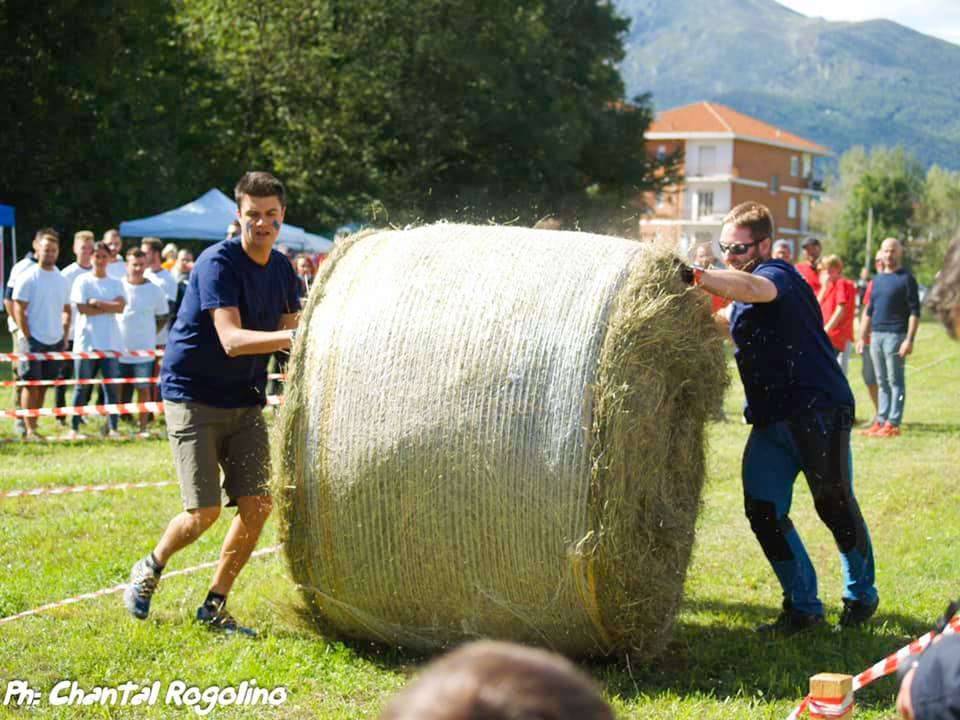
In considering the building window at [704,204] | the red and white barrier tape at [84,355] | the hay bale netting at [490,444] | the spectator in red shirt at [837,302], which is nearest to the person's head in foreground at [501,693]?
the hay bale netting at [490,444]

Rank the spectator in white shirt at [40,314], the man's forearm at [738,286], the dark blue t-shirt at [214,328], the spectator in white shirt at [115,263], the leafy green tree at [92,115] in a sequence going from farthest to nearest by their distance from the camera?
the leafy green tree at [92,115], the spectator in white shirt at [115,263], the spectator in white shirt at [40,314], the dark blue t-shirt at [214,328], the man's forearm at [738,286]

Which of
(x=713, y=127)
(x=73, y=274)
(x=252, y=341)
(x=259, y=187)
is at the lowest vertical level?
(x=73, y=274)

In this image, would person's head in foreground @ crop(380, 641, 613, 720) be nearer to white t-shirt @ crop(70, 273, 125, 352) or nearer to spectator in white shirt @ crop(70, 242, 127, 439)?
spectator in white shirt @ crop(70, 242, 127, 439)

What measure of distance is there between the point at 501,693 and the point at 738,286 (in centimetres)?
447

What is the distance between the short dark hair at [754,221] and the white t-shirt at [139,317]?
319 inches

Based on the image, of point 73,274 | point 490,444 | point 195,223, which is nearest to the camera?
point 490,444

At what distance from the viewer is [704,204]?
11206 cm

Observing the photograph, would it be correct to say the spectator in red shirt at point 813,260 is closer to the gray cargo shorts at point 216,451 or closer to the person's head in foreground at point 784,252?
the person's head in foreground at point 784,252

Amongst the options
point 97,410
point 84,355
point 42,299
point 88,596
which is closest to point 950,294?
point 88,596

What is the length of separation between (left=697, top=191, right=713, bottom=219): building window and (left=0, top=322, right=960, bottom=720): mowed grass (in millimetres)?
102738

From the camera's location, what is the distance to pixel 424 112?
36.8m

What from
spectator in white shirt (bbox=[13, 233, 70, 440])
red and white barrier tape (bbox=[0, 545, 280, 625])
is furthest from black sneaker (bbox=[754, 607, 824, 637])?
spectator in white shirt (bbox=[13, 233, 70, 440])

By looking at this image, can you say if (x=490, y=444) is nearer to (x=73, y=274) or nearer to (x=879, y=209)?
(x=73, y=274)

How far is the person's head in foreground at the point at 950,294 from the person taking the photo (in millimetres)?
2412
